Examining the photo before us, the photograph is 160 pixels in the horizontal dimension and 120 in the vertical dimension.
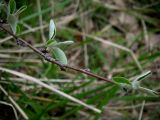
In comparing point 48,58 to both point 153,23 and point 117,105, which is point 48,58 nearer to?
point 117,105

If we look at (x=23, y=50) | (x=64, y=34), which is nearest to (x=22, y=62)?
(x=23, y=50)

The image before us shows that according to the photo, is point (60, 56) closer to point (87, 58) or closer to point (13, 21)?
point (13, 21)

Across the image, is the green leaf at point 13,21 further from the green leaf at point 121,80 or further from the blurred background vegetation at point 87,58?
the blurred background vegetation at point 87,58

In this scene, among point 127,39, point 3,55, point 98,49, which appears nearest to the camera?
point 3,55

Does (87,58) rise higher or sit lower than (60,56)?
higher

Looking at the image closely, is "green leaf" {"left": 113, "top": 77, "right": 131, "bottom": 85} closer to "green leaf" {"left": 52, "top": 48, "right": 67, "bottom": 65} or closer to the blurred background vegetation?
"green leaf" {"left": 52, "top": 48, "right": 67, "bottom": 65}

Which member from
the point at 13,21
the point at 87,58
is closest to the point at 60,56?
the point at 13,21

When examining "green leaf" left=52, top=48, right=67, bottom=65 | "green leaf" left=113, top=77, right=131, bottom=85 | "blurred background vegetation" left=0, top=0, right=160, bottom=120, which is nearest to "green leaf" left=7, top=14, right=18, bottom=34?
"green leaf" left=52, top=48, right=67, bottom=65

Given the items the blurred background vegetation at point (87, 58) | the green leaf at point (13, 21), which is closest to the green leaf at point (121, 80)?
the green leaf at point (13, 21)
